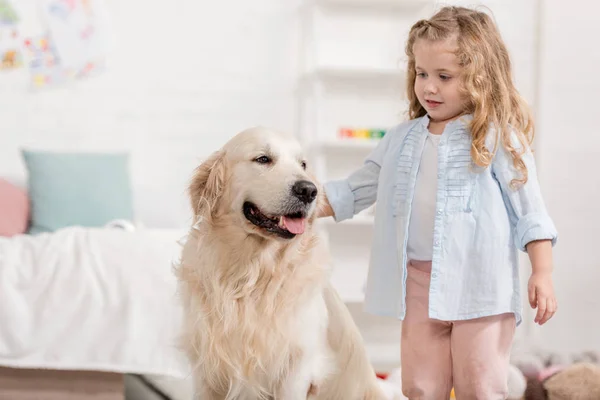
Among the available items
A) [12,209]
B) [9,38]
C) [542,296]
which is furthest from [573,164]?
[9,38]

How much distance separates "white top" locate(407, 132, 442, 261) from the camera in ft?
5.28

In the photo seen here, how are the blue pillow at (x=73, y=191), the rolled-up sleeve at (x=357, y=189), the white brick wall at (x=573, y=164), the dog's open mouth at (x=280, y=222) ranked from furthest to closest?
the white brick wall at (x=573, y=164), the blue pillow at (x=73, y=191), the rolled-up sleeve at (x=357, y=189), the dog's open mouth at (x=280, y=222)

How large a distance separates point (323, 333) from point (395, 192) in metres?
0.36

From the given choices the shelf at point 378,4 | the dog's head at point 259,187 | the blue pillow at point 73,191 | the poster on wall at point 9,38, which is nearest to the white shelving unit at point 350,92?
the shelf at point 378,4

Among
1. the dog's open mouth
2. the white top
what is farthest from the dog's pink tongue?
the white top

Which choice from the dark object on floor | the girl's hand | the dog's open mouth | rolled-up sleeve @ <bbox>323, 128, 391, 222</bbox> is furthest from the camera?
the dark object on floor

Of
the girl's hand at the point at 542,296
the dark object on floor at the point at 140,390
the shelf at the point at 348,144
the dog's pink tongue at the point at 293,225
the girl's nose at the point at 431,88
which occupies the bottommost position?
the dark object on floor at the point at 140,390

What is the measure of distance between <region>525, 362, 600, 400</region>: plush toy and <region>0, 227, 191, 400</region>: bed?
1.05 m

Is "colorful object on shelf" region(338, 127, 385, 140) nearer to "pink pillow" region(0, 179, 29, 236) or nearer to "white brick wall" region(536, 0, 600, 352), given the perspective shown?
"white brick wall" region(536, 0, 600, 352)

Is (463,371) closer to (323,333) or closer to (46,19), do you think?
(323,333)

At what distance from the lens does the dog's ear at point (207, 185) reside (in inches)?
65.0

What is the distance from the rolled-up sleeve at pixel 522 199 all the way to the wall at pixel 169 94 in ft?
7.73

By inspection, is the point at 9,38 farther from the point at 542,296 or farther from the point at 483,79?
the point at 542,296

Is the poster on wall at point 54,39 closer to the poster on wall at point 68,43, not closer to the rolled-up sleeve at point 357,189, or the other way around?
the poster on wall at point 68,43
